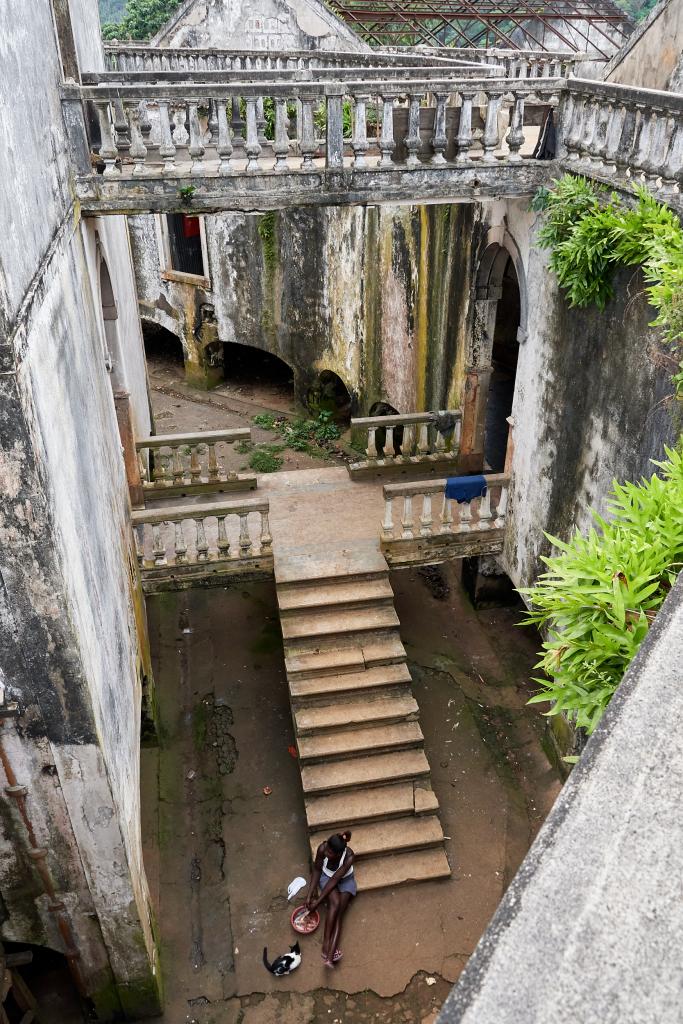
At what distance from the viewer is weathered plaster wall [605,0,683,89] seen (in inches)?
390

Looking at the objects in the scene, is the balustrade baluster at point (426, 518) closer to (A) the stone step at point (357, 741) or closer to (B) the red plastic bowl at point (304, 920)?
(A) the stone step at point (357, 741)

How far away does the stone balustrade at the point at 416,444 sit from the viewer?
12984 mm

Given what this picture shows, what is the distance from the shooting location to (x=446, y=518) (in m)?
11.0

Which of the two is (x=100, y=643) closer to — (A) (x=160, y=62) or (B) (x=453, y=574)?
(B) (x=453, y=574)

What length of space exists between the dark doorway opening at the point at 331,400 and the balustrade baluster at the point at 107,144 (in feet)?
34.0

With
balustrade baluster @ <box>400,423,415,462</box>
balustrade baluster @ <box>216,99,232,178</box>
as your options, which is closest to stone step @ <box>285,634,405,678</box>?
balustrade baluster @ <box>400,423,415,462</box>

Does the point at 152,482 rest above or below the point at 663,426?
below

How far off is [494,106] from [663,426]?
3.78 m

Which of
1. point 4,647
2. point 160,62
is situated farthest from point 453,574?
point 160,62

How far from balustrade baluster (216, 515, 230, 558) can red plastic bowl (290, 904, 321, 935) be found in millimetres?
4320

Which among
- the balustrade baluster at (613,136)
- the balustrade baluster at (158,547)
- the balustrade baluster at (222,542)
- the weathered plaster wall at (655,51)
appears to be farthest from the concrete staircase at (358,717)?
the weathered plaster wall at (655,51)

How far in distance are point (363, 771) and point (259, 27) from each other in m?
17.9

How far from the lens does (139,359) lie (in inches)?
577

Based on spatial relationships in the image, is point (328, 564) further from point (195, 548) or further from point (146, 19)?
point (146, 19)
